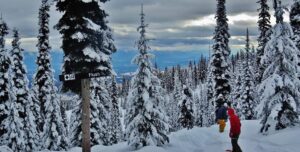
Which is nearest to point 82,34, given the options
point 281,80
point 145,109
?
point 145,109

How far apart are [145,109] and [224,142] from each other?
4944mm

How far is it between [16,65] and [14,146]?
25.8ft

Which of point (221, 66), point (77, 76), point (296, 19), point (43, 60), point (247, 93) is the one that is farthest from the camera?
point (247, 93)

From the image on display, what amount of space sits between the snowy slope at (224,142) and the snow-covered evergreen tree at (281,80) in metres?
1.04

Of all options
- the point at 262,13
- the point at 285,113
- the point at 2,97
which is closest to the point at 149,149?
the point at 285,113

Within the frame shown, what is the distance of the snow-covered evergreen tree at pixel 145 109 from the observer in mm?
22562

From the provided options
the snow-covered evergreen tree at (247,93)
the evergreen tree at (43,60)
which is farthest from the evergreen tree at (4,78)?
the snow-covered evergreen tree at (247,93)

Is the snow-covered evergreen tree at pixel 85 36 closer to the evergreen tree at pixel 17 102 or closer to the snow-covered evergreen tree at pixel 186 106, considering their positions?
the evergreen tree at pixel 17 102

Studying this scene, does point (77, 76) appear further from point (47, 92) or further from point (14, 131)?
point (47, 92)

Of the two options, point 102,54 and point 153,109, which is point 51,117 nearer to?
point 153,109

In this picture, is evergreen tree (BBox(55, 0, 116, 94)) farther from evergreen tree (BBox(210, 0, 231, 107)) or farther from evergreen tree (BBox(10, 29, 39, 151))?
evergreen tree (BBox(210, 0, 231, 107))

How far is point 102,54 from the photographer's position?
1792cm

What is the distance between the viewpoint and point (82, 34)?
1711 centimetres

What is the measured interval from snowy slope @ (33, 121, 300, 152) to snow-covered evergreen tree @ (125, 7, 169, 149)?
0.94m
